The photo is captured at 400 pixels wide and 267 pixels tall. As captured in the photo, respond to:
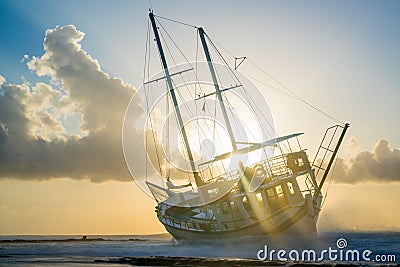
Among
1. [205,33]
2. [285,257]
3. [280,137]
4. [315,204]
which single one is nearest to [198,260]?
[285,257]

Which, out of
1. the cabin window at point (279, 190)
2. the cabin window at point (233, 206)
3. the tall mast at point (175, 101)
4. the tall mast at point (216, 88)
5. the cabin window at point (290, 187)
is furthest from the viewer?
the tall mast at point (175, 101)

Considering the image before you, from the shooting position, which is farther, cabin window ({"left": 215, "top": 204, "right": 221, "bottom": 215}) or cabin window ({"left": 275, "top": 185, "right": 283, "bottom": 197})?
cabin window ({"left": 215, "top": 204, "right": 221, "bottom": 215})

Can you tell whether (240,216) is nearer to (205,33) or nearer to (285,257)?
(285,257)

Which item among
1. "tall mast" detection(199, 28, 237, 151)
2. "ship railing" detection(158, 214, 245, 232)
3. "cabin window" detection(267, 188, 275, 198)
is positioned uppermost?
"tall mast" detection(199, 28, 237, 151)

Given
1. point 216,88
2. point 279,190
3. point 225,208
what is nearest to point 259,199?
point 279,190

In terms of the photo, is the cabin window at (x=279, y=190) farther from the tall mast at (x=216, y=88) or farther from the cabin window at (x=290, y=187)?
the tall mast at (x=216, y=88)

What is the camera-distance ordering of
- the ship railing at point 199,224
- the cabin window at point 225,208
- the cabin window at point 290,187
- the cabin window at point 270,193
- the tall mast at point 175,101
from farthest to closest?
the tall mast at point 175,101 → the cabin window at point 225,208 → the ship railing at point 199,224 → the cabin window at point 270,193 → the cabin window at point 290,187

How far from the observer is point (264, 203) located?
40.8 metres

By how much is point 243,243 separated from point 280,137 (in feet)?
38.0

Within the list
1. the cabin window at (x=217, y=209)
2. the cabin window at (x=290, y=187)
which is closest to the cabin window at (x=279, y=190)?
the cabin window at (x=290, y=187)

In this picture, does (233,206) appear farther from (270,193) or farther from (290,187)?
(290,187)

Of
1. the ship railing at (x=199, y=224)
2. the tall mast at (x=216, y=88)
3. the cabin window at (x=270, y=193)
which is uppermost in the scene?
the tall mast at (x=216, y=88)

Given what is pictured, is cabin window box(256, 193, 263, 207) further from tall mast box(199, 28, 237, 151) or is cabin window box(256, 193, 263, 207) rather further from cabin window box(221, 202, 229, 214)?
tall mast box(199, 28, 237, 151)

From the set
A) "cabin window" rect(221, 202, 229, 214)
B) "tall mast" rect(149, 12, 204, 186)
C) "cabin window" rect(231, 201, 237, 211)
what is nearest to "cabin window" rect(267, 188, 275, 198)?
"cabin window" rect(231, 201, 237, 211)
